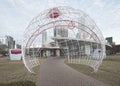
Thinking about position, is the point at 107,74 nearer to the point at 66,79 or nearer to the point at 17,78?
the point at 66,79

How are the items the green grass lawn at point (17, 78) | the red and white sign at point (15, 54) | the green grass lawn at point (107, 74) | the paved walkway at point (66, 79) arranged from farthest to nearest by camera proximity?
the red and white sign at point (15, 54) < the green grass lawn at point (107, 74) < the paved walkway at point (66, 79) < the green grass lawn at point (17, 78)

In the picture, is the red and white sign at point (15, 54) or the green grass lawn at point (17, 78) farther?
the red and white sign at point (15, 54)

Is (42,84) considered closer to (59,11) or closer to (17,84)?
(17,84)

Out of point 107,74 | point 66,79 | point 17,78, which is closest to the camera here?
point 66,79

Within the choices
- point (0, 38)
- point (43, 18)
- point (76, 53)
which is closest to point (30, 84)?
point (43, 18)

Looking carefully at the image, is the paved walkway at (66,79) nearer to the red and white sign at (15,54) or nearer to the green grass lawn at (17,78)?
the green grass lawn at (17,78)

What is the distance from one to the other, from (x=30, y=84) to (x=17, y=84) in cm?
56

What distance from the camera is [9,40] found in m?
158

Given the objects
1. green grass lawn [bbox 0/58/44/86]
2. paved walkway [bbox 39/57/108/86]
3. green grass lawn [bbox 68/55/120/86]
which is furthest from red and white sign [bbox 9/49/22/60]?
paved walkway [bbox 39/57/108/86]

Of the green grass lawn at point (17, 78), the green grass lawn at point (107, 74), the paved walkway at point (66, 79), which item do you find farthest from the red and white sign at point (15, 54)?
the paved walkway at point (66, 79)

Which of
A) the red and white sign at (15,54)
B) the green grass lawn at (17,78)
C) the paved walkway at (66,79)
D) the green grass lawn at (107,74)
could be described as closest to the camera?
the green grass lawn at (17,78)

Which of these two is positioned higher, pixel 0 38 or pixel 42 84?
pixel 0 38

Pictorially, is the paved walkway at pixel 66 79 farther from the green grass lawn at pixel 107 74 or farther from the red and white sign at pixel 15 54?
the red and white sign at pixel 15 54

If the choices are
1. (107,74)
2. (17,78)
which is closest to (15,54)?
(17,78)
